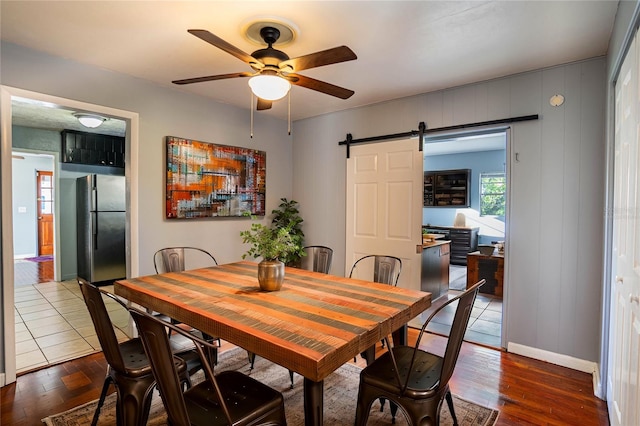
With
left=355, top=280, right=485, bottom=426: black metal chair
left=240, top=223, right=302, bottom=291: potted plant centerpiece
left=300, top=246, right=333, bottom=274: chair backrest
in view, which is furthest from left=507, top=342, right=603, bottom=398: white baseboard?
left=240, top=223, right=302, bottom=291: potted plant centerpiece

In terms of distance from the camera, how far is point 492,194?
24.7 feet

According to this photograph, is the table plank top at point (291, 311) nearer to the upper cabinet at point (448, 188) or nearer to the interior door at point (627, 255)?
the interior door at point (627, 255)

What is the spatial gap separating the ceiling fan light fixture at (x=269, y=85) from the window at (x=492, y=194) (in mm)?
6844

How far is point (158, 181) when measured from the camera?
3348 millimetres

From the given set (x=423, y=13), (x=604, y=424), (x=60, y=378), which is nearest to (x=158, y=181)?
(x=60, y=378)

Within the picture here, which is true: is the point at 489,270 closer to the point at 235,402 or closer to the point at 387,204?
the point at 387,204

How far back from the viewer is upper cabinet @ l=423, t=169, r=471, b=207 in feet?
25.4

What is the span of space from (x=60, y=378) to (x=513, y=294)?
12.6ft

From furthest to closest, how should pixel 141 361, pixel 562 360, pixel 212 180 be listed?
pixel 212 180, pixel 562 360, pixel 141 361

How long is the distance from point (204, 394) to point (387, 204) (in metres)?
2.83

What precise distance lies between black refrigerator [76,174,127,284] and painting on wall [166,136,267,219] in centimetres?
277

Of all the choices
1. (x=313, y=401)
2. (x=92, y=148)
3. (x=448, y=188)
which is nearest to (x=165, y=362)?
(x=313, y=401)

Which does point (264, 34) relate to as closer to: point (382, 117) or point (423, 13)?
point (423, 13)

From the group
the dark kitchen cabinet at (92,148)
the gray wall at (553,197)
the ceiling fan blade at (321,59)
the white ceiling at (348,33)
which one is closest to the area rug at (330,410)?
the gray wall at (553,197)
